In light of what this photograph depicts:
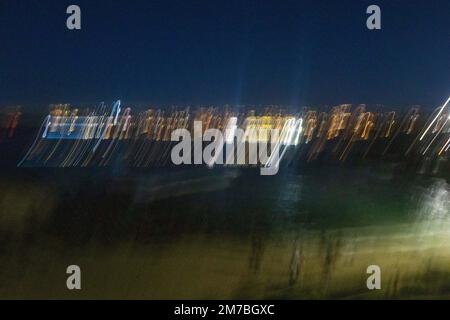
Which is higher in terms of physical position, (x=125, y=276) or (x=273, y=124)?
(x=273, y=124)

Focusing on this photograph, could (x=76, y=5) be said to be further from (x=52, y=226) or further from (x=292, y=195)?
(x=292, y=195)

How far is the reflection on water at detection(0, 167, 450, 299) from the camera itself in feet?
10.3

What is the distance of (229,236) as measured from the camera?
316 centimetres

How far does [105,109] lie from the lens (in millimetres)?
2994

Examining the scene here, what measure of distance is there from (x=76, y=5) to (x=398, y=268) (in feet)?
6.98

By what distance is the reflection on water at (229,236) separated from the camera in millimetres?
3135

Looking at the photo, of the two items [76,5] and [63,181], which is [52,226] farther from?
[76,5]

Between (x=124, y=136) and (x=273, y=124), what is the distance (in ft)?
2.46

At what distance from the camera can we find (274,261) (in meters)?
3.17
